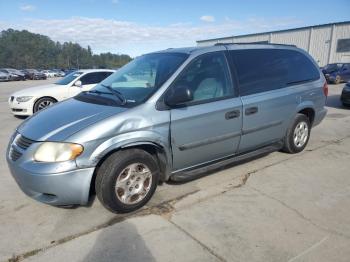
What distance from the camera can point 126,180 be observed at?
3408mm

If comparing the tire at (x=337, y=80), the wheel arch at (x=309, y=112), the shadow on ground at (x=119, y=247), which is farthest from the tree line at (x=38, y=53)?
the shadow on ground at (x=119, y=247)

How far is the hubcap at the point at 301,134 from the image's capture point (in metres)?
5.32

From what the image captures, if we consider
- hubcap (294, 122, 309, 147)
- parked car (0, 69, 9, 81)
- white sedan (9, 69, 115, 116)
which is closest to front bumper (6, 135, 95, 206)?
hubcap (294, 122, 309, 147)

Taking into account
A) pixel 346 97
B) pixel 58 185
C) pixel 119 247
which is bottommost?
pixel 119 247

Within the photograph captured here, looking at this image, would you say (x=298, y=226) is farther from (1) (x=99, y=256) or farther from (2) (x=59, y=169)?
(2) (x=59, y=169)

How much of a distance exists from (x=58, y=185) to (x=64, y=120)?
72 cm

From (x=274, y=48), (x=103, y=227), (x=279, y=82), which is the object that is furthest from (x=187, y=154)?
(x=274, y=48)

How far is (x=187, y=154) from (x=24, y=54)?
112756mm

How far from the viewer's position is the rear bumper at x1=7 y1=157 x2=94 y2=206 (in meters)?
3.04

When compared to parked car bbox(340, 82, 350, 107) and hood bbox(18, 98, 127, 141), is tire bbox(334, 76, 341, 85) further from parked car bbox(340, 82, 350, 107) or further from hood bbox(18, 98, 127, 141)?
hood bbox(18, 98, 127, 141)

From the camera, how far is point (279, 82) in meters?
4.78

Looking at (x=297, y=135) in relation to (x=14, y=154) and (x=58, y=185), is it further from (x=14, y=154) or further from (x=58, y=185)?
(x=14, y=154)

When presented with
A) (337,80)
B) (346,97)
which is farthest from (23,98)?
(337,80)

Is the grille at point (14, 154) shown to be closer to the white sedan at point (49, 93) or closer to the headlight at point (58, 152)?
the headlight at point (58, 152)
